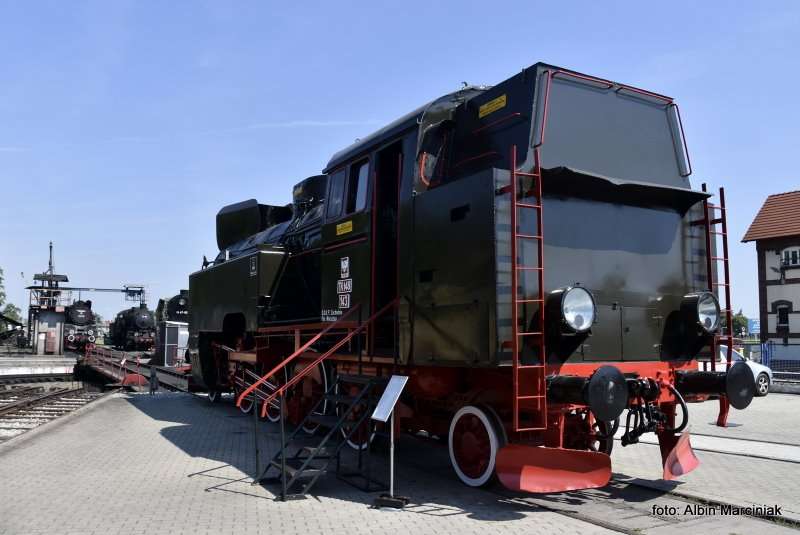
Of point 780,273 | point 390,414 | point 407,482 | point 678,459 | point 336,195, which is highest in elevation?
point 780,273

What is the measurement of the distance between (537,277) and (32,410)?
1331 centimetres

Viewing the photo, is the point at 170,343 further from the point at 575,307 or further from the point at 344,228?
the point at 575,307

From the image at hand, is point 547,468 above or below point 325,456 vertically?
above

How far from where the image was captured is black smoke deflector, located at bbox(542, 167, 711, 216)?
5.69 metres

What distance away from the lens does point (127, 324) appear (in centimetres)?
4244

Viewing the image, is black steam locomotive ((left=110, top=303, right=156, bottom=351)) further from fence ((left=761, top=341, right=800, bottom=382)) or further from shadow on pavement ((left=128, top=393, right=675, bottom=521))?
fence ((left=761, top=341, right=800, bottom=382))

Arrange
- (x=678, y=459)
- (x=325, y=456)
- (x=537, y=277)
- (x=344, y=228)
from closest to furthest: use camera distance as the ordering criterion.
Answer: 1. (x=537, y=277)
2. (x=678, y=459)
3. (x=325, y=456)
4. (x=344, y=228)

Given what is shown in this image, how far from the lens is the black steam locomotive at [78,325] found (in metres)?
40.1

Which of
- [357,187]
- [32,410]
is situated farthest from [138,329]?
[357,187]

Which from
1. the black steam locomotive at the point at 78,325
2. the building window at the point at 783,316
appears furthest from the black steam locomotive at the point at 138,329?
the building window at the point at 783,316

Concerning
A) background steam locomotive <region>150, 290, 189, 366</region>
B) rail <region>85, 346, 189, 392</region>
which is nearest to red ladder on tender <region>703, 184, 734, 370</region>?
rail <region>85, 346, 189, 392</region>

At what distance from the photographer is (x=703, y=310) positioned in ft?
20.2

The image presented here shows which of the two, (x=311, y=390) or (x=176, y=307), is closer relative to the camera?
(x=311, y=390)

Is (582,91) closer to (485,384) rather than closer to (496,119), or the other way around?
(496,119)
